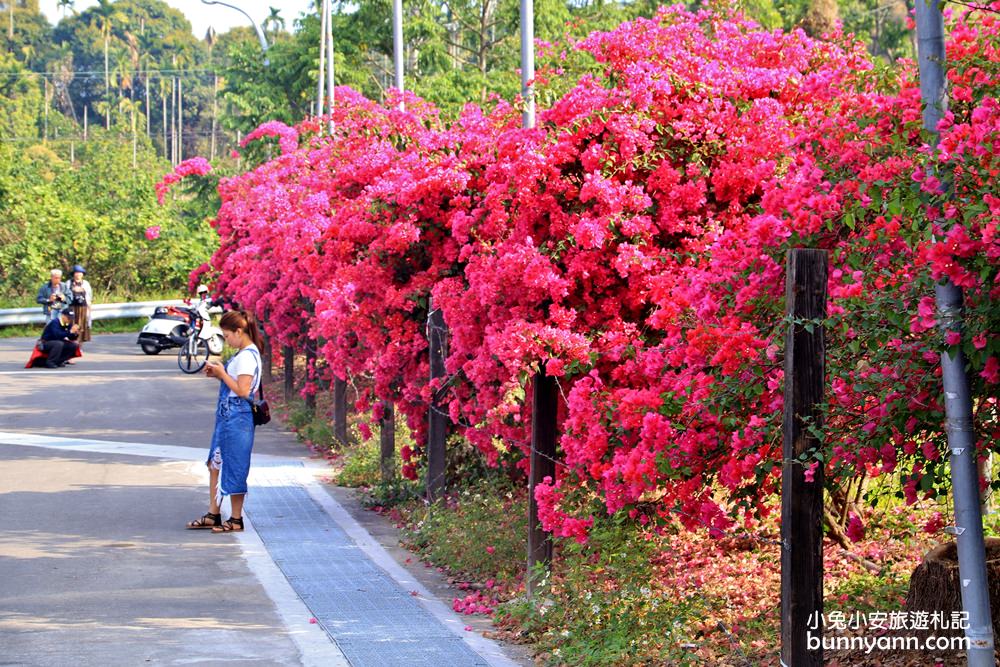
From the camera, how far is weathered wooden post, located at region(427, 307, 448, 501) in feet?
39.6

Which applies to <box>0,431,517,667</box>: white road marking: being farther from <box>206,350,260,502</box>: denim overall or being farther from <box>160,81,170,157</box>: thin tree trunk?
<box>160,81,170,157</box>: thin tree trunk

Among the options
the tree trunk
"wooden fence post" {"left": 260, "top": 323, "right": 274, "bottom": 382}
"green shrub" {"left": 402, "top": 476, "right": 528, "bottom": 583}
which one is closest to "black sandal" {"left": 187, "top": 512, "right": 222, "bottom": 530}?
"green shrub" {"left": 402, "top": 476, "right": 528, "bottom": 583}

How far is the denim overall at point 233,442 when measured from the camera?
11617 millimetres

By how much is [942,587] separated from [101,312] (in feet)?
120

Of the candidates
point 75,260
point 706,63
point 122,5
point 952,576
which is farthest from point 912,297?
point 122,5

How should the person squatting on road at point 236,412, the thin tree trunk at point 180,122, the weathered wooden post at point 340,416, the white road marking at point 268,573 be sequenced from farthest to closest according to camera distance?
the thin tree trunk at point 180,122, the weathered wooden post at point 340,416, the person squatting on road at point 236,412, the white road marking at point 268,573

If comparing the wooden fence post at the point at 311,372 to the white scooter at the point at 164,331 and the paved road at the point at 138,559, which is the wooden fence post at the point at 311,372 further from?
the white scooter at the point at 164,331

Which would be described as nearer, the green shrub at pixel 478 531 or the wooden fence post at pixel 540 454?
the wooden fence post at pixel 540 454

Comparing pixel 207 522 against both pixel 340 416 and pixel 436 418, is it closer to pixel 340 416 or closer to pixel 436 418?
pixel 436 418

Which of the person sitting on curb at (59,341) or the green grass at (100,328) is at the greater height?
the green grass at (100,328)

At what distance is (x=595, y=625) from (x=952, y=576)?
2.04 m

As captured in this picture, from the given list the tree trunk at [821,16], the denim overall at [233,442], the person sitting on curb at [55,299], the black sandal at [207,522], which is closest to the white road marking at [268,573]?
the black sandal at [207,522]

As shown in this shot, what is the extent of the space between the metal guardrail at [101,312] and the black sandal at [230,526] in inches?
1010

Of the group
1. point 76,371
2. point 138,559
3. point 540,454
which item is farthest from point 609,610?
point 76,371
